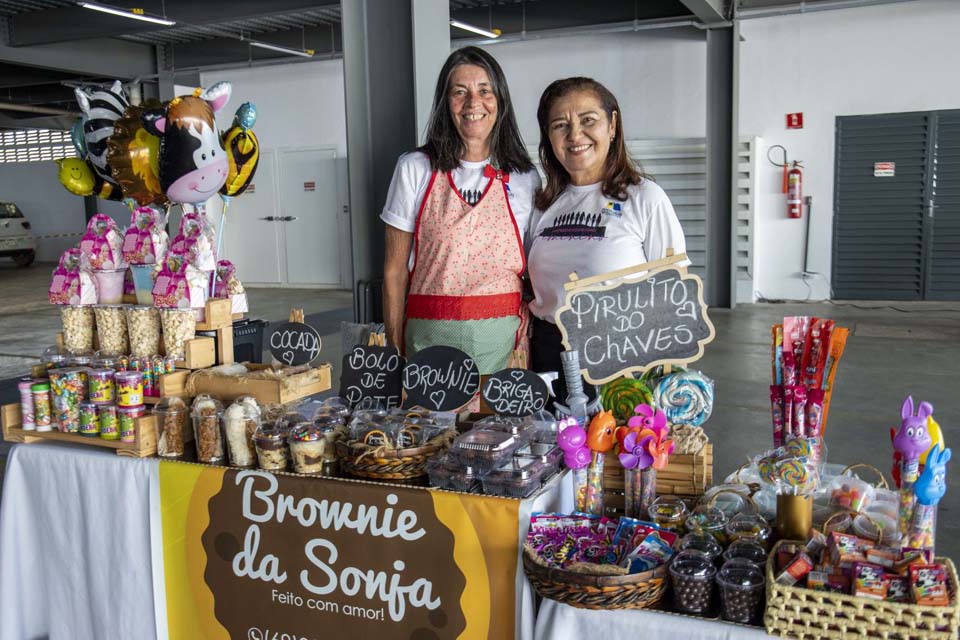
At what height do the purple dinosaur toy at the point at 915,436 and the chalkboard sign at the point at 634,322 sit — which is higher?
the chalkboard sign at the point at 634,322

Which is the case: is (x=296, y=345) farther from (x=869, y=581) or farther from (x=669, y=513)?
(x=869, y=581)

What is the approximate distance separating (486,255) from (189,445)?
0.94m

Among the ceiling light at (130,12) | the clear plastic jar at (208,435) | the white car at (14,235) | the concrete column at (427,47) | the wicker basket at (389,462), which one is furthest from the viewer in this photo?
the white car at (14,235)

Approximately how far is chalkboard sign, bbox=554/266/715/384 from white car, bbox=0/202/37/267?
17977 mm

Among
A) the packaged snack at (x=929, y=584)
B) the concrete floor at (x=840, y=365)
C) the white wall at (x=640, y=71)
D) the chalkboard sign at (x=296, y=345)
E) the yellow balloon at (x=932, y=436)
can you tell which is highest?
the white wall at (x=640, y=71)

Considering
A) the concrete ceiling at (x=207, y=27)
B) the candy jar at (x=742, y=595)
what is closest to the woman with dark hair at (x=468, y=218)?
the candy jar at (x=742, y=595)

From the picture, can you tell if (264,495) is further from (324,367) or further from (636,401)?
(636,401)

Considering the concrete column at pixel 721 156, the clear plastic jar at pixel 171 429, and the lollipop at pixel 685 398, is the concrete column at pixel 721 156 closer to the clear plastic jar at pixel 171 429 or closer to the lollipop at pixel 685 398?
the lollipop at pixel 685 398

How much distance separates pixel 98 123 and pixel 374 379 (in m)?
3.67

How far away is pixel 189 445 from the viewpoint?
6.73ft

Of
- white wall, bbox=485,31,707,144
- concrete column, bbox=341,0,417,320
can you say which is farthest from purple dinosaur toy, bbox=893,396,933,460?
white wall, bbox=485,31,707,144

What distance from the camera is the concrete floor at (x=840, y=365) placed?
14.9 feet

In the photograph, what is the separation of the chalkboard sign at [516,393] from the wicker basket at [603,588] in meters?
0.48

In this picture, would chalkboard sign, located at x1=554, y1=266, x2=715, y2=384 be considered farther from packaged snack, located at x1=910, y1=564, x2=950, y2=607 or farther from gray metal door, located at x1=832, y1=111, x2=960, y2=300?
gray metal door, located at x1=832, y1=111, x2=960, y2=300
